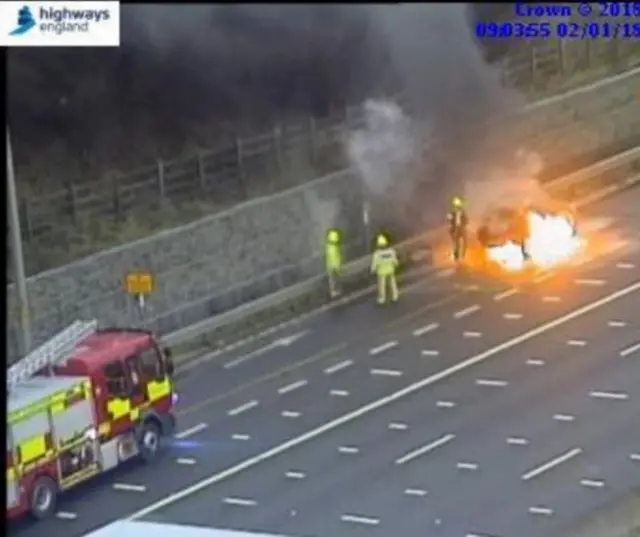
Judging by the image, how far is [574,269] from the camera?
35.1ft

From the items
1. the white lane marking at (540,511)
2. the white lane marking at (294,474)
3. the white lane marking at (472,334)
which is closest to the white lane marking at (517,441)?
the white lane marking at (540,511)

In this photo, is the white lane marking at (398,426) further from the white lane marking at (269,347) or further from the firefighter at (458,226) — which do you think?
the firefighter at (458,226)

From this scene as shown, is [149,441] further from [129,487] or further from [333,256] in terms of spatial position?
[333,256]

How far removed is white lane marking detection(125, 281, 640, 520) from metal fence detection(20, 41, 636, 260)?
912 millimetres

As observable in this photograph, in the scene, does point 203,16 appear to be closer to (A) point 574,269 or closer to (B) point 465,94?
(B) point 465,94

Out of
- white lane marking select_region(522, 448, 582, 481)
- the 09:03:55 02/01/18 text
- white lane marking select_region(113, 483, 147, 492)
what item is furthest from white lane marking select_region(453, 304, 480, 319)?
white lane marking select_region(113, 483, 147, 492)

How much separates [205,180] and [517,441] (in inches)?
65.3

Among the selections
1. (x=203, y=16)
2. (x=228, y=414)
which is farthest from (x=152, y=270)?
(x=203, y=16)

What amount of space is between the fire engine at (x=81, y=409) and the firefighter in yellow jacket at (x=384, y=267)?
92cm

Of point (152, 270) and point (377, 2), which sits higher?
point (377, 2)

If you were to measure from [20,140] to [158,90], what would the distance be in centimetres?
59

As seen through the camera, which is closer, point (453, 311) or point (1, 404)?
point (1, 404)

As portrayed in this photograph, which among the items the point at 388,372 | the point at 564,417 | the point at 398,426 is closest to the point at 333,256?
the point at 388,372

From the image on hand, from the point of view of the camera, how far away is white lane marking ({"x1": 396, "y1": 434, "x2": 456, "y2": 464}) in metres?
10.5
